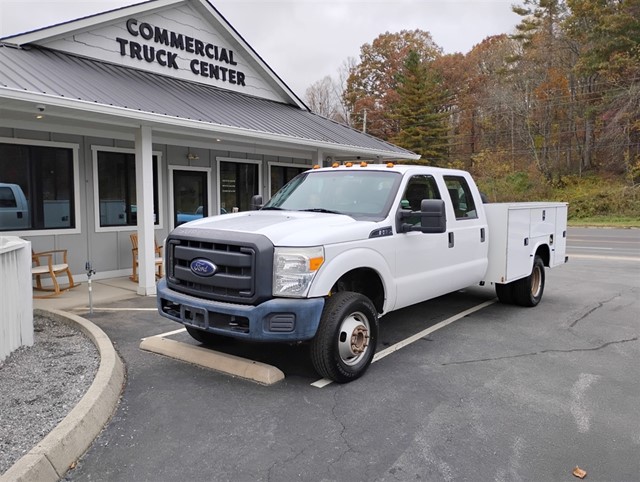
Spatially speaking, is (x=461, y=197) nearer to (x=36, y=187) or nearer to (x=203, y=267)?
(x=203, y=267)

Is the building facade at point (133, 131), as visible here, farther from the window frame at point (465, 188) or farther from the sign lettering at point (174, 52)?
the window frame at point (465, 188)

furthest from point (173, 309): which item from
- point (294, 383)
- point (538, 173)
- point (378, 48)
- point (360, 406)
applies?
point (378, 48)

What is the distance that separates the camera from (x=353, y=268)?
466 centimetres

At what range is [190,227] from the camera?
15.9ft

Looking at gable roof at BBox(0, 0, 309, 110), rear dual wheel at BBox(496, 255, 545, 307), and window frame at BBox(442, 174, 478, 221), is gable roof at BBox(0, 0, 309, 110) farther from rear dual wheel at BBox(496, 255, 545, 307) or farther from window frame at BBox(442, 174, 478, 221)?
rear dual wheel at BBox(496, 255, 545, 307)

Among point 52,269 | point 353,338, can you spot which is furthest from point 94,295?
point 353,338

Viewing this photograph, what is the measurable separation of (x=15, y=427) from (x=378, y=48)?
180ft

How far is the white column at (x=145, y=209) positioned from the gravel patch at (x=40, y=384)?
270 centimetres

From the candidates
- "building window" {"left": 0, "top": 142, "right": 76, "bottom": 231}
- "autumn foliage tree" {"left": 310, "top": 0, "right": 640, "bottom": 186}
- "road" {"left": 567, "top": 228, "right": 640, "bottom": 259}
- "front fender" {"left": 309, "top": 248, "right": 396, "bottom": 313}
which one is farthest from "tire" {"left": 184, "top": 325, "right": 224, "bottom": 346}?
"autumn foliage tree" {"left": 310, "top": 0, "right": 640, "bottom": 186}

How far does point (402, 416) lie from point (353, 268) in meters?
1.37

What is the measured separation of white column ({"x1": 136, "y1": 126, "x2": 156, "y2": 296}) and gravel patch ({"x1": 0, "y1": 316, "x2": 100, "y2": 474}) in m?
2.70

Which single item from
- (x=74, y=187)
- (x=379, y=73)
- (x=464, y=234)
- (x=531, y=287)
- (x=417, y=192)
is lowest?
(x=531, y=287)

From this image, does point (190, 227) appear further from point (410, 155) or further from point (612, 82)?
point (612, 82)

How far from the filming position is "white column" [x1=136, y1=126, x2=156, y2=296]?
8.64 m
